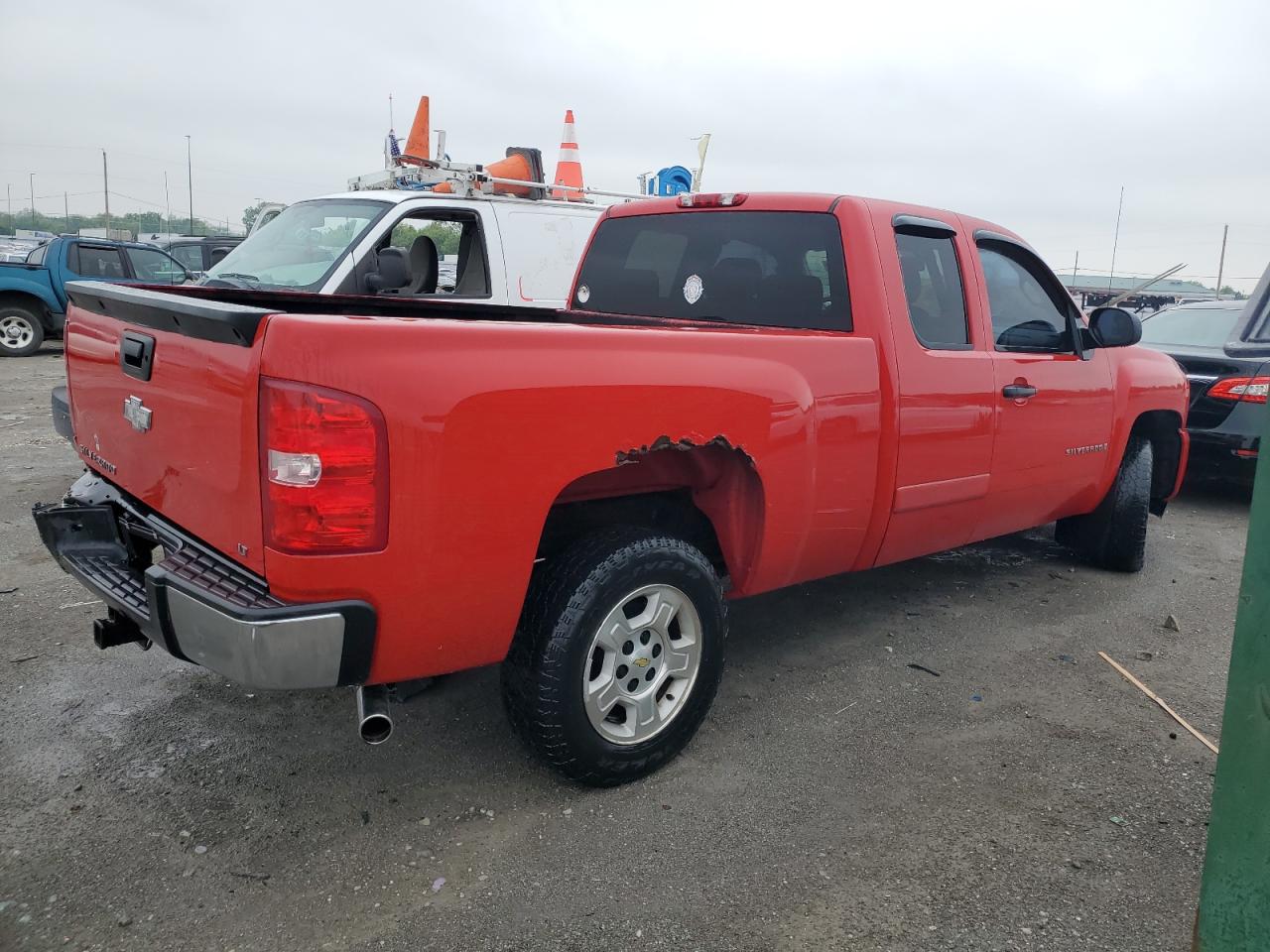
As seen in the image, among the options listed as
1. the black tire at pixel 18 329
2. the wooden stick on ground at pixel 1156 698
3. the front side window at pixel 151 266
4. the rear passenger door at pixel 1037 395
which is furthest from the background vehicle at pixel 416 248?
the black tire at pixel 18 329

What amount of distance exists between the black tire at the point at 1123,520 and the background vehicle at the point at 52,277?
1263 centimetres

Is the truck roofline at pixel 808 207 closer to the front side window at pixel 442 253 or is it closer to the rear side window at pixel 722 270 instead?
the rear side window at pixel 722 270

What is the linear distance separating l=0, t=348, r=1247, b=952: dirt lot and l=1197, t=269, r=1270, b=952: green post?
0.76m

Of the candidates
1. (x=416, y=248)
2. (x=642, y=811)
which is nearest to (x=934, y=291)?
(x=642, y=811)

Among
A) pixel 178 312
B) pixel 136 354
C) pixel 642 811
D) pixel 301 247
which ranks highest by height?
pixel 301 247

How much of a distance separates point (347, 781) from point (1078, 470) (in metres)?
3.62

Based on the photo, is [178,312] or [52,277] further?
[52,277]

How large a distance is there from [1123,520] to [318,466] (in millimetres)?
4542

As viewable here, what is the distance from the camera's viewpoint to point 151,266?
47.2 ft

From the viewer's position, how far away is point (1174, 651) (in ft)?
14.2

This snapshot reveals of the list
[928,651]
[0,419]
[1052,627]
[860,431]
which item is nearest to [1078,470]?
[1052,627]

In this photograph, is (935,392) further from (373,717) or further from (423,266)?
(423,266)

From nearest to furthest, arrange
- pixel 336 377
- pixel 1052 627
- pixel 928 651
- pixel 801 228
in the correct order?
1. pixel 336 377
2. pixel 801 228
3. pixel 928 651
4. pixel 1052 627

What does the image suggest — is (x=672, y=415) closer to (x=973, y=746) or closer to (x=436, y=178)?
(x=973, y=746)
